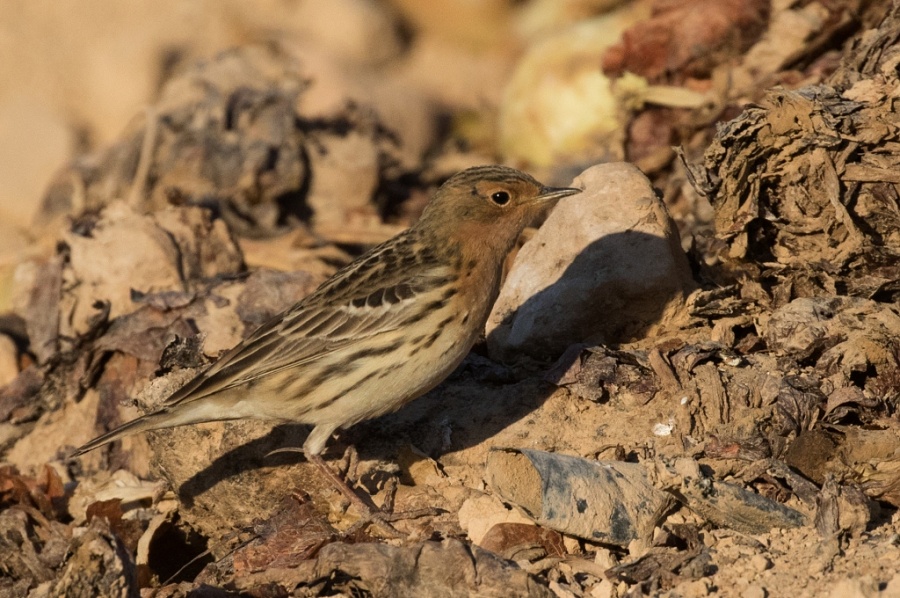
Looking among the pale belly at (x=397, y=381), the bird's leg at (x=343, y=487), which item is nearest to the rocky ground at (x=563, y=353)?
the bird's leg at (x=343, y=487)

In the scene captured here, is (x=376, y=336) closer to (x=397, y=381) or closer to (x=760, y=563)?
(x=397, y=381)

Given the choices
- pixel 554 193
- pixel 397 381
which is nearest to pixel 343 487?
pixel 397 381

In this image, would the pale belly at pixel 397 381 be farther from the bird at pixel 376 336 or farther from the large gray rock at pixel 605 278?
the large gray rock at pixel 605 278

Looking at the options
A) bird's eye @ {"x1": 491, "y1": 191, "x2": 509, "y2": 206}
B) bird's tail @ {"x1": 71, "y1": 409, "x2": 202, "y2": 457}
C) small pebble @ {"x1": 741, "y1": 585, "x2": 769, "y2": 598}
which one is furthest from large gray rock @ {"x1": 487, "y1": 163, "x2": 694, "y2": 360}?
small pebble @ {"x1": 741, "y1": 585, "x2": 769, "y2": 598}

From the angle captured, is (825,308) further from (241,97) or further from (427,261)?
(241,97)

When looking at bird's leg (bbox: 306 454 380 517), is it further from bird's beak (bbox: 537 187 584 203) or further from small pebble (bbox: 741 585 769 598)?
small pebble (bbox: 741 585 769 598)

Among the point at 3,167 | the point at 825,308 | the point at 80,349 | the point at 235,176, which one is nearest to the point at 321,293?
the point at 80,349
